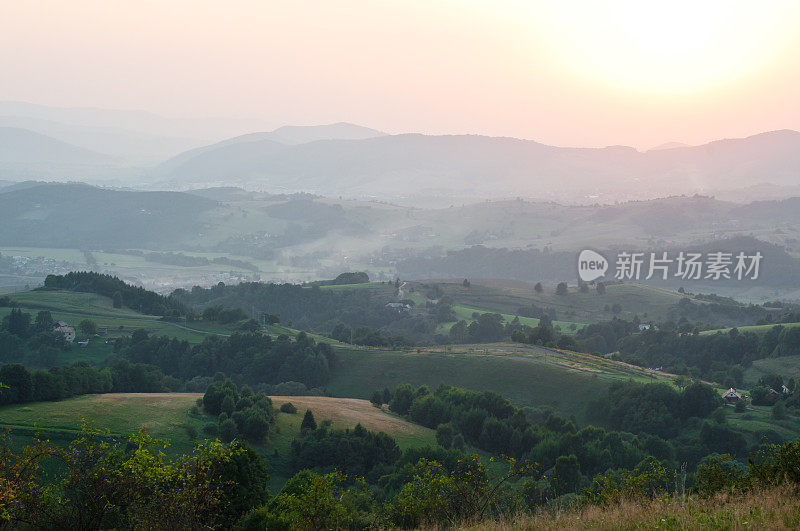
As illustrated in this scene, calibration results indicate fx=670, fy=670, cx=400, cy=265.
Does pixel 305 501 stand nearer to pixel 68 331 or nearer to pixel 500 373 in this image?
pixel 500 373

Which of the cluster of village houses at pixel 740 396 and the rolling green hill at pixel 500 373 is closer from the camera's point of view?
the cluster of village houses at pixel 740 396

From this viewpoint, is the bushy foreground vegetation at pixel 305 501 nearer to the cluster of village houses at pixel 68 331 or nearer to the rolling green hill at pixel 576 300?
the cluster of village houses at pixel 68 331

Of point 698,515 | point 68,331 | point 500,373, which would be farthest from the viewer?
point 68,331

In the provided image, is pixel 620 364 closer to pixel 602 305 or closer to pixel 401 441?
pixel 401 441

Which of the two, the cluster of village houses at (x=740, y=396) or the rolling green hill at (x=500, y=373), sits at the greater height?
the cluster of village houses at (x=740, y=396)

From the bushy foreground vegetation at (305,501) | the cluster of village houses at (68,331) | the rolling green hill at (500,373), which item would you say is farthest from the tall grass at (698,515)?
the cluster of village houses at (68,331)

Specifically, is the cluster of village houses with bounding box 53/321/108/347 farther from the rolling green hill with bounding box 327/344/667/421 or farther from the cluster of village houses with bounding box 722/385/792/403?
the cluster of village houses with bounding box 722/385/792/403

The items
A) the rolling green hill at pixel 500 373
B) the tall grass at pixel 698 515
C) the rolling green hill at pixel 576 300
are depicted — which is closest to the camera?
the tall grass at pixel 698 515

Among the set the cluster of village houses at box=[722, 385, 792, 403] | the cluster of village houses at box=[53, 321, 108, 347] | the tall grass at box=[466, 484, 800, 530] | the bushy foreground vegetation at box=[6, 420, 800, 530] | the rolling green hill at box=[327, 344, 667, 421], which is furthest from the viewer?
the cluster of village houses at box=[53, 321, 108, 347]

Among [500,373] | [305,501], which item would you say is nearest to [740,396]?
[500,373]

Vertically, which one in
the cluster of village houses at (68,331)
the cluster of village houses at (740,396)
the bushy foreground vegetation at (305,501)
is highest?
the bushy foreground vegetation at (305,501)

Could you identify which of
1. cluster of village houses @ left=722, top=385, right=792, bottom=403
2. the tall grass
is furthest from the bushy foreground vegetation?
cluster of village houses @ left=722, top=385, right=792, bottom=403

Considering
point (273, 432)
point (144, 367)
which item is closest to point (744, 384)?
point (273, 432)

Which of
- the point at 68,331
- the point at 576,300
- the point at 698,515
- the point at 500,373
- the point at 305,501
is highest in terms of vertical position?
the point at 698,515
